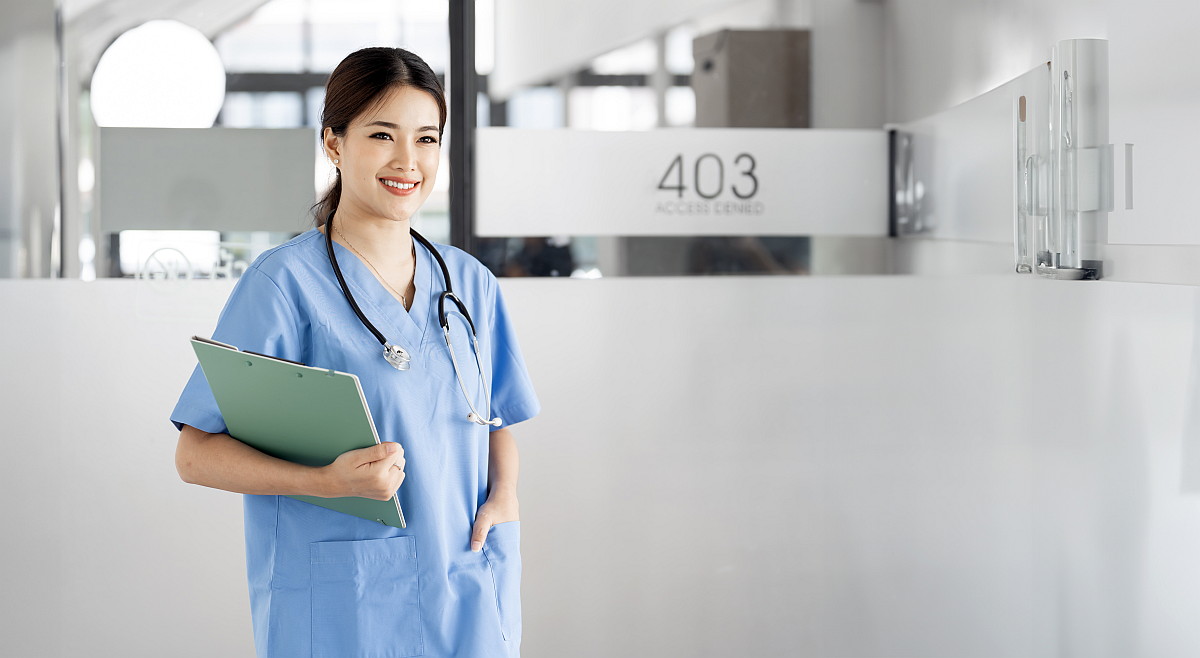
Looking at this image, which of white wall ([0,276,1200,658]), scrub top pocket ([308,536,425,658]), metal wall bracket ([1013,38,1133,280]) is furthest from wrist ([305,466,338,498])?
metal wall bracket ([1013,38,1133,280])

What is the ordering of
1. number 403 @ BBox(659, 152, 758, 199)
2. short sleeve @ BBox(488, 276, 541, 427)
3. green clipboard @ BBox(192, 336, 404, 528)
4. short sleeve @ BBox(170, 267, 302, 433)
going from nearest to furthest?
green clipboard @ BBox(192, 336, 404, 528) → short sleeve @ BBox(170, 267, 302, 433) → short sleeve @ BBox(488, 276, 541, 427) → number 403 @ BBox(659, 152, 758, 199)

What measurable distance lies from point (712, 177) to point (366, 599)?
1.18 m

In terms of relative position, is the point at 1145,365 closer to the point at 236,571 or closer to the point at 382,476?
the point at 382,476

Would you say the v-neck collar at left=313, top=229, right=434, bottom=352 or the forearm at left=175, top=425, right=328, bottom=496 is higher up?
the v-neck collar at left=313, top=229, right=434, bottom=352

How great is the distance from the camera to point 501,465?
136 centimetres

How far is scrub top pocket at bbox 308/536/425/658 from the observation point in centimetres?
117

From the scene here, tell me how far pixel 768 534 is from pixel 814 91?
94cm

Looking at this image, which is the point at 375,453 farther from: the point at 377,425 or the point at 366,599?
the point at 366,599

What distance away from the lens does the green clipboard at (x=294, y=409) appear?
1.01m

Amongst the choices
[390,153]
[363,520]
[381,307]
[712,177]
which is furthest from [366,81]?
[712,177]

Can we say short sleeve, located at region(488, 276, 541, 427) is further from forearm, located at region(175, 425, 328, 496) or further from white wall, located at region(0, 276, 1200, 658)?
white wall, located at region(0, 276, 1200, 658)

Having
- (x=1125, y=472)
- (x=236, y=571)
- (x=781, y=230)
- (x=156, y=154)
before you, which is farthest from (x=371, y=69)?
(x=1125, y=472)

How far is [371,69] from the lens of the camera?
1.19m

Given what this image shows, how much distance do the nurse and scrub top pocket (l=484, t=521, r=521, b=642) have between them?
0.05ft
